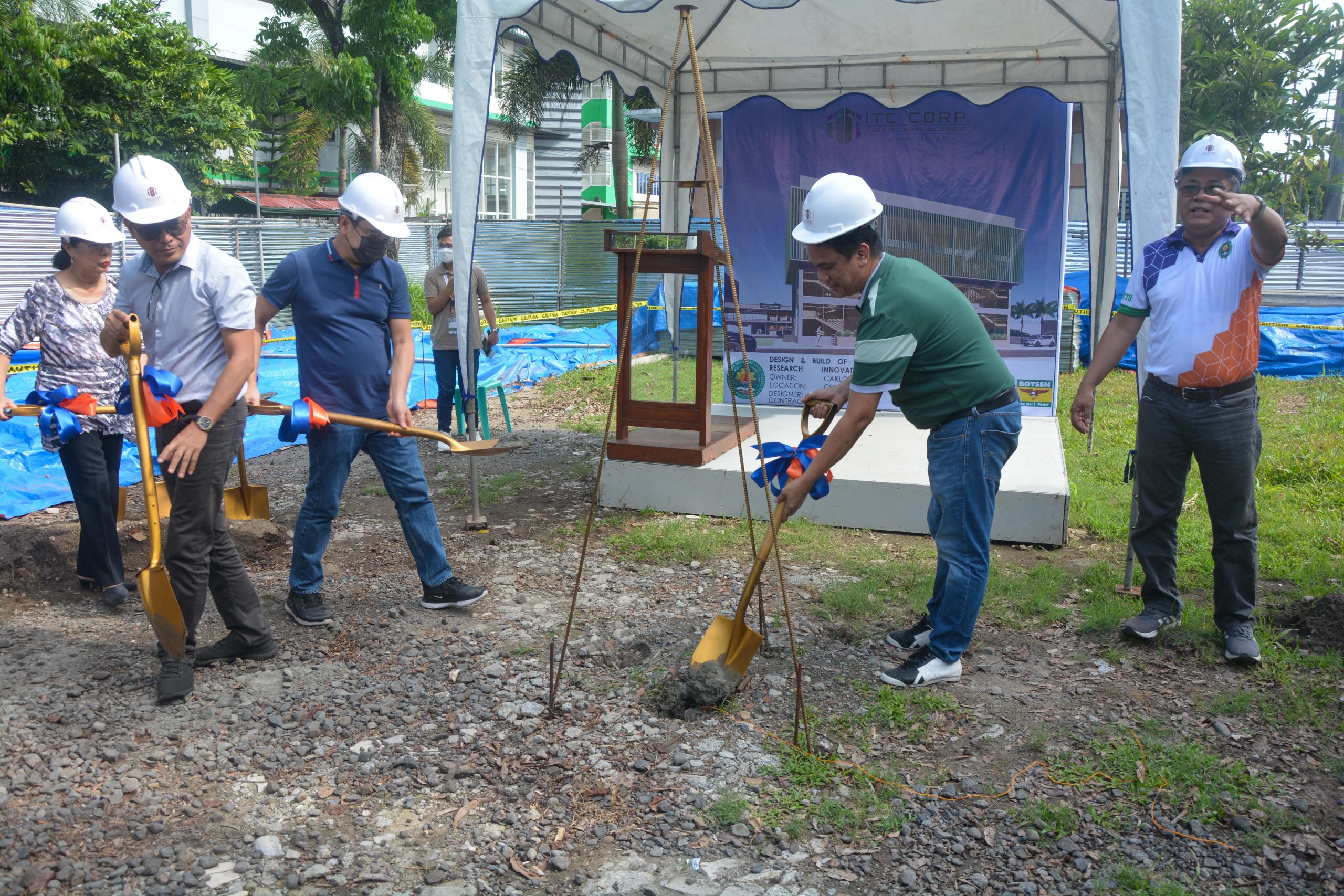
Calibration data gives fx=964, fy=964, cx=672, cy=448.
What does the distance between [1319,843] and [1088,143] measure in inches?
242

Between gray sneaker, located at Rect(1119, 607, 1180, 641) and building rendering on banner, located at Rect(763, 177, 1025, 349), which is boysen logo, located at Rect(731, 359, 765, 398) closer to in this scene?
building rendering on banner, located at Rect(763, 177, 1025, 349)

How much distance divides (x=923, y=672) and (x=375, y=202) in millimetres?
2944

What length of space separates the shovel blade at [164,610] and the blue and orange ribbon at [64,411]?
1.19 m

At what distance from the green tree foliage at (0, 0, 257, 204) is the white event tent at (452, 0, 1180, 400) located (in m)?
12.7

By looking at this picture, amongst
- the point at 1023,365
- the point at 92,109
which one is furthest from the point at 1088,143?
the point at 92,109

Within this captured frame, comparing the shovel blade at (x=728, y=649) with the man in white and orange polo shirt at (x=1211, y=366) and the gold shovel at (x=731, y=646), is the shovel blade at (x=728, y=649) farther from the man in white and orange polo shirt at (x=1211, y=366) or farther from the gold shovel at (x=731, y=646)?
Result: the man in white and orange polo shirt at (x=1211, y=366)

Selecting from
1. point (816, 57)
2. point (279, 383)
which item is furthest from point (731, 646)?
point (279, 383)

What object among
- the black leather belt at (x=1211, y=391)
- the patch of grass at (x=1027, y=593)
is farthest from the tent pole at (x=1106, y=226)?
the black leather belt at (x=1211, y=391)

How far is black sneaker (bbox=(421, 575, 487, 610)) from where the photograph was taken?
459cm

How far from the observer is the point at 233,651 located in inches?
154

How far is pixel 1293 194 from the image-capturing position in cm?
1416

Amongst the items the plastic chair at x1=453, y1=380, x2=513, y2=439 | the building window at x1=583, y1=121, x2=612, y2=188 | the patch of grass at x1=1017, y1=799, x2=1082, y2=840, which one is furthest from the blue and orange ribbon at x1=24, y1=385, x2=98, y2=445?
the building window at x1=583, y1=121, x2=612, y2=188

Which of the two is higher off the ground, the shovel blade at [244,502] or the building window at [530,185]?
the building window at [530,185]

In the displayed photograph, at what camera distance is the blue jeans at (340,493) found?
13.8ft
